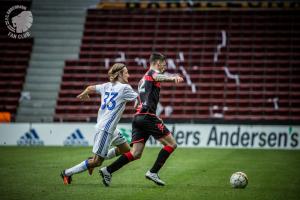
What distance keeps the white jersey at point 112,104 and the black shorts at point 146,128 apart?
41 cm

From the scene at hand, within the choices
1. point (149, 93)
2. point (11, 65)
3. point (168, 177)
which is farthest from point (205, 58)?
point (149, 93)

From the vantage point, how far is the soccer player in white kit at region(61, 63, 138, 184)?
427 inches

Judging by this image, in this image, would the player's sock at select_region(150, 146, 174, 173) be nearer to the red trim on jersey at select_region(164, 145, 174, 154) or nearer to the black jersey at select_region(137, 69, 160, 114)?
the red trim on jersey at select_region(164, 145, 174, 154)

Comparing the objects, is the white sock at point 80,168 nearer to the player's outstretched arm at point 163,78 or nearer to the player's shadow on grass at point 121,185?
the player's shadow on grass at point 121,185

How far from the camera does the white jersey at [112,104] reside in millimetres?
10906

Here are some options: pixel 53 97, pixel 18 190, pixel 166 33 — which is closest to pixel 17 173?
pixel 18 190

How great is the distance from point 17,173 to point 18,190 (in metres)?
2.99

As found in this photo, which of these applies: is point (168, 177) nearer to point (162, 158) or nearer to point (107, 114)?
point (162, 158)

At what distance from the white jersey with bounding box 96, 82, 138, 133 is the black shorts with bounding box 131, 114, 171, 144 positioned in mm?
408

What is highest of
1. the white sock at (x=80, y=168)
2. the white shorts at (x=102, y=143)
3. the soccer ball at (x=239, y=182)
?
the white shorts at (x=102, y=143)

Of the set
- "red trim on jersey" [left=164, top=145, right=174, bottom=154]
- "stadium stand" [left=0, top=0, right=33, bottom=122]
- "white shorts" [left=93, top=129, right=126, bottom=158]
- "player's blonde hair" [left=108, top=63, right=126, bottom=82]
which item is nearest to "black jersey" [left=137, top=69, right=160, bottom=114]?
"player's blonde hair" [left=108, top=63, right=126, bottom=82]

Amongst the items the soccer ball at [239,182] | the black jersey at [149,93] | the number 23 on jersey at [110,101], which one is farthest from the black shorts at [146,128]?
the soccer ball at [239,182]

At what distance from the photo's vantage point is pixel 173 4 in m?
31.6

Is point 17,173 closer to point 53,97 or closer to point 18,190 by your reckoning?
point 18,190
